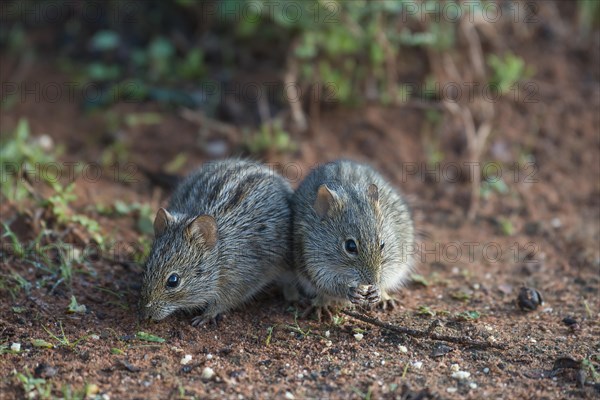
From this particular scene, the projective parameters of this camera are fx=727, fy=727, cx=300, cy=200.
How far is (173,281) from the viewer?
588 centimetres

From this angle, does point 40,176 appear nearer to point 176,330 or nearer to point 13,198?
point 13,198

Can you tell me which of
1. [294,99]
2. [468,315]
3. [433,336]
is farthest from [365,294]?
[294,99]

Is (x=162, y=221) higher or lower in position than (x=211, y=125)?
lower

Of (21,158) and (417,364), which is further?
(21,158)

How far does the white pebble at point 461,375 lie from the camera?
5.27m

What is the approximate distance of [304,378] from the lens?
527 cm

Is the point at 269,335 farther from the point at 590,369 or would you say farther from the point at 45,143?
the point at 45,143

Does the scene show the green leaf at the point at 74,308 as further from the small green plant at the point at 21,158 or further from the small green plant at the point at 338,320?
the small green plant at the point at 338,320

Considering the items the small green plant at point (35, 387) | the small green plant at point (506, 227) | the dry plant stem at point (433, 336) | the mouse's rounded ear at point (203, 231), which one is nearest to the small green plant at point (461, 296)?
the dry plant stem at point (433, 336)

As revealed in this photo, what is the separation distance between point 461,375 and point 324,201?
184 cm

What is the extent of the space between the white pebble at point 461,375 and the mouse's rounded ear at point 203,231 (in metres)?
2.22

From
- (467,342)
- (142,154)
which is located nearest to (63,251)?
(142,154)

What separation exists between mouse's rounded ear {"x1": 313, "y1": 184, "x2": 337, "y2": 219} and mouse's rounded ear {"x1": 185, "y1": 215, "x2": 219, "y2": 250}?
897 mm

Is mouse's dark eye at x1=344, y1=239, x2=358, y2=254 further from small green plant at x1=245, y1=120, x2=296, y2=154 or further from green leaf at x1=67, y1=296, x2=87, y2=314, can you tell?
small green plant at x1=245, y1=120, x2=296, y2=154
